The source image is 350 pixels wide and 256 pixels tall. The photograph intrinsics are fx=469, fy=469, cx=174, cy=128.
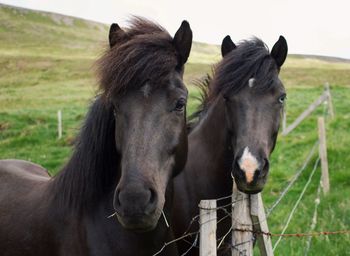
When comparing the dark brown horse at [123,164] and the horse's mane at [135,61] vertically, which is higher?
the horse's mane at [135,61]

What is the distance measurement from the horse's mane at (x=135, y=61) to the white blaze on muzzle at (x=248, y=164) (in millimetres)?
941

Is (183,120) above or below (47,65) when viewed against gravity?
below

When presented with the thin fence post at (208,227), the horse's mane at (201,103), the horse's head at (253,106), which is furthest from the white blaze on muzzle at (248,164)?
the horse's mane at (201,103)

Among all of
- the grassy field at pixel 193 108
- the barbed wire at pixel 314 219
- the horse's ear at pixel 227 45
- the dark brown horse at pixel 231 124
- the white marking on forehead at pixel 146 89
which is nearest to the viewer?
the white marking on forehead at pixel 146 89

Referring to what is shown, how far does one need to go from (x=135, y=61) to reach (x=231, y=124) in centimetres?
151

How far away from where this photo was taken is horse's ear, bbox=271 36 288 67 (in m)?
4.41

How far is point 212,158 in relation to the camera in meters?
4.54

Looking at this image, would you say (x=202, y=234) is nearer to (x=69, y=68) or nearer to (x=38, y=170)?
(x=38, y=170)

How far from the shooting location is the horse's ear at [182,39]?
3287 mm

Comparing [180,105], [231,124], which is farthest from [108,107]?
[231,124]

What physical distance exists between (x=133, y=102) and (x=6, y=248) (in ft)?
5.62

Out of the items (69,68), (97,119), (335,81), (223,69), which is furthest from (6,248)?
(69,68)

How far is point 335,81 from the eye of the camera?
36.8m

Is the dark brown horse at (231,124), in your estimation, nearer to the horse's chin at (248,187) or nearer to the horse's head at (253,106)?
the horse's head at (253,106)
